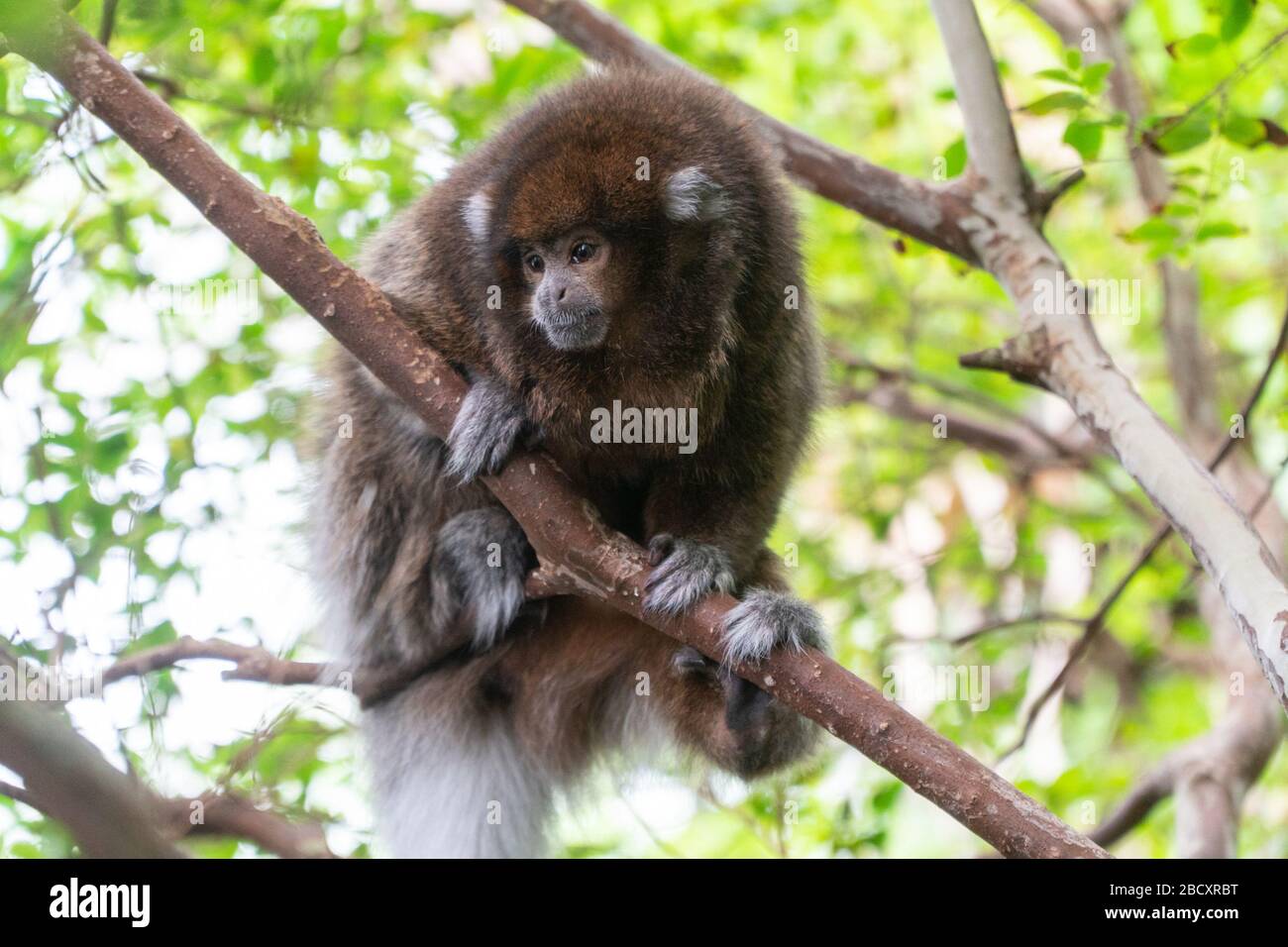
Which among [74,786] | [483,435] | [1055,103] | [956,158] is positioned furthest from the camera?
[956,158]

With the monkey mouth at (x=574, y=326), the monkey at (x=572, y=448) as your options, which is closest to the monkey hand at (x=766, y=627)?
the monkey at (x=572, y=448)

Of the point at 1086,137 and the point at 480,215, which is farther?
the point at 1086,137

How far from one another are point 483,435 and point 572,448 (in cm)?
38

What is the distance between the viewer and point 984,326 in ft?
26.5

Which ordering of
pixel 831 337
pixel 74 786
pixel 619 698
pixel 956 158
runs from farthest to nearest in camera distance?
1. pixel 831 337
2. pixel 619 698
3. pixel 956 158
4. pixel 74 786

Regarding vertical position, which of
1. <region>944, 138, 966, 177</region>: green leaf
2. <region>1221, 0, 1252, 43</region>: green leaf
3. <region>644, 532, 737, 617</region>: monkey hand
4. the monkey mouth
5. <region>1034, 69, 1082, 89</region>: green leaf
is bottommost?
<region>644, 532, 737, 617</region>: monkey hand

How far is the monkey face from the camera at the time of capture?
3471 mm

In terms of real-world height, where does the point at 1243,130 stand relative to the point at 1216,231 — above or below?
above

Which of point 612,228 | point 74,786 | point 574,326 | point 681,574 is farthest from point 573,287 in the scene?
point 74,786

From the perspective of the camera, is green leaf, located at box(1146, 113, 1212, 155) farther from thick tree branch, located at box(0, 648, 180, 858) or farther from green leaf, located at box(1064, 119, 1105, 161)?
thick tree branch, located at box(0, 648, 180, 858)

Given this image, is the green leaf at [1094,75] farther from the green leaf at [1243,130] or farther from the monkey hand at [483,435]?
the monkey hand at [483,435]

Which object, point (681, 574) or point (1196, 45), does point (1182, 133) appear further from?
point (681, 574)

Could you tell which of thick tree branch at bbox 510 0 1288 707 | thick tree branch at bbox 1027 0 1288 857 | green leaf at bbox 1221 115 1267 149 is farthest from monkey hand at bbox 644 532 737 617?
green leaf at bbox 1221 115 1267 149

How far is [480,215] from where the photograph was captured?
3.65 m
